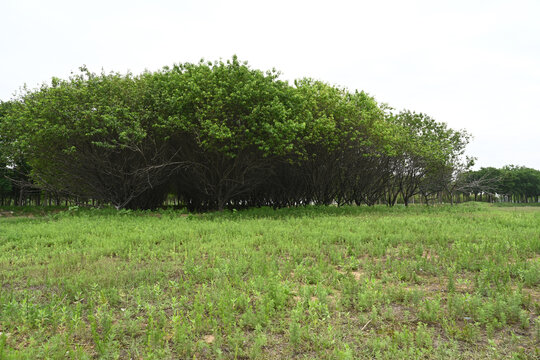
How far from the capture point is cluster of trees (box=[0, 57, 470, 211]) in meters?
19.0

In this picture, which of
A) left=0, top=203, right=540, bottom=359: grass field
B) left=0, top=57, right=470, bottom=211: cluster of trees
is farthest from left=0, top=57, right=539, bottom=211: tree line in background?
left=0, top=203, right=540, bottom=359: grass field

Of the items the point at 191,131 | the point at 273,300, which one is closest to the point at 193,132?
the point at 191,131

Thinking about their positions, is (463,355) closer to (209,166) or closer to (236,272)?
(236,272)

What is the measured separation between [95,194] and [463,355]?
27217 mm

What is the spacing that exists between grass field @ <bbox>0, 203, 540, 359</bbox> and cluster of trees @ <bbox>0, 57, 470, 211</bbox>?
11038 mm

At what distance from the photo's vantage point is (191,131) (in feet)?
65.5

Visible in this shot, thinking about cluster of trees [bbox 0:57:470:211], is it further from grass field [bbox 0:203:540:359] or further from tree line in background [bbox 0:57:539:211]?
grass field [bbox 0:203:540:359]

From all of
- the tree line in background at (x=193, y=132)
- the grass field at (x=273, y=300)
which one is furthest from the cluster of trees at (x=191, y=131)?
the grass field at (x=273, y=300)

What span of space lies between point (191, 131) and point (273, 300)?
16.4 meters

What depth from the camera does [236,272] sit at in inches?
266

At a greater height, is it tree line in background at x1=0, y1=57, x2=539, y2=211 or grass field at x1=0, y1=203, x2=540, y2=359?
tree line in background at x1=0, y1=57, x2=539, y2=211

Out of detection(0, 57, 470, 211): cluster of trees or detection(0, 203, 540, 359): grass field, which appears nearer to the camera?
detection(0, 203, 540, 359): grass field

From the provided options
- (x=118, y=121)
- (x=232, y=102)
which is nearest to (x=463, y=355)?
(x=232, y=102)

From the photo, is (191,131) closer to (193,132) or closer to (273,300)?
(193,132)
